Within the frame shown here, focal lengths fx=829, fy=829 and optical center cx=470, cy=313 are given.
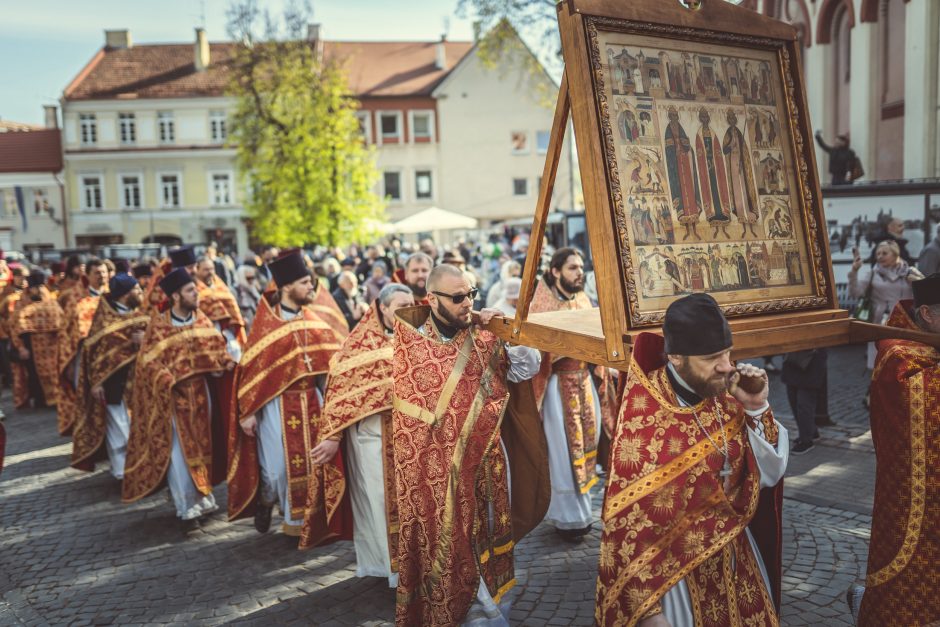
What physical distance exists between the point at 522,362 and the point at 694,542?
195 centimetres

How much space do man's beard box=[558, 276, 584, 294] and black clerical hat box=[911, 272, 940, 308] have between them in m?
3.23

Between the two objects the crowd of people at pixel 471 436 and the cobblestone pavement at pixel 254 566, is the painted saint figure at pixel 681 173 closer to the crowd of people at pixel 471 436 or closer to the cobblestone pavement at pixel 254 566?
the crowd of people at pixel 471 436

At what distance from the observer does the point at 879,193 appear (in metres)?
12.9

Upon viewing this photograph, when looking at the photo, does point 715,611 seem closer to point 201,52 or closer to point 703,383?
point 703,383

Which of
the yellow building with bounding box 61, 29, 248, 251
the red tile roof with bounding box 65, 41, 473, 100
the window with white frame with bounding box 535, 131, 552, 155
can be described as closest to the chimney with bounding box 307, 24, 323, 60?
the red tile roof with bounding box 65, 41, 473, 100

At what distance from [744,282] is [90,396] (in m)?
7.41

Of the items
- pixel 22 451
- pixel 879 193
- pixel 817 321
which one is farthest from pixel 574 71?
pixel 879 193

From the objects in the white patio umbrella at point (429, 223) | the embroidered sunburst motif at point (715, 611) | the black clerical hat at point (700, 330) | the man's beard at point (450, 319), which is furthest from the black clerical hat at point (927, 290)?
the white patio umbrella at point (429, 223)

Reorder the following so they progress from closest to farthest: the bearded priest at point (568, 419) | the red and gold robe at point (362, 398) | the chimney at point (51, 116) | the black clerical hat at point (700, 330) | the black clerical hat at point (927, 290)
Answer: the black clerical hat at point (700, 330) < the black clerical hat at point (927, 290) < the red and gold robe at point (362, 398) < the bearded priest at point (568, 419) < the chimney at point (51, 116)

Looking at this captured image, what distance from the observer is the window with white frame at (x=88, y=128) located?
45656 millimetres

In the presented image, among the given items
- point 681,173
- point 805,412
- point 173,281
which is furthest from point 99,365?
point 805,412

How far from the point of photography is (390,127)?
46.2m

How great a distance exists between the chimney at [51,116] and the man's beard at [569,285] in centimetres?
5025

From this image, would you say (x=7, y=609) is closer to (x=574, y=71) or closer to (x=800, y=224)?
(x=574, y=71)
